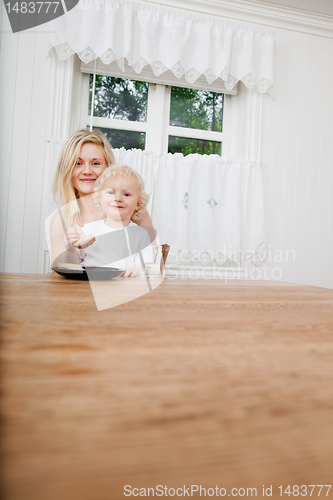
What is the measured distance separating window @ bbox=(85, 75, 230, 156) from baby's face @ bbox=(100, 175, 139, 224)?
0.89m

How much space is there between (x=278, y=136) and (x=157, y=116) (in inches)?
35.3

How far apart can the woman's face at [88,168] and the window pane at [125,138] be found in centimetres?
68

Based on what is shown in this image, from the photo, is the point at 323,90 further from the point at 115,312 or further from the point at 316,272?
the point at 115,312

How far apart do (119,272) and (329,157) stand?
2.37 m

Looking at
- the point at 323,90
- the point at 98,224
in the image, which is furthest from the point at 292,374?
the point at 323,90

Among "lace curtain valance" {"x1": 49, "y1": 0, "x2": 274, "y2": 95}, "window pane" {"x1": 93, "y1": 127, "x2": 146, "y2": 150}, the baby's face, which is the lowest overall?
the baby's face

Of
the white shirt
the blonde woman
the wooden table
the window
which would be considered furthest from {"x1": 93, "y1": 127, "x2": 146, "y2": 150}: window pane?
the wooden table

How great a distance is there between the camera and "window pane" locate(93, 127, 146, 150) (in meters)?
2.38

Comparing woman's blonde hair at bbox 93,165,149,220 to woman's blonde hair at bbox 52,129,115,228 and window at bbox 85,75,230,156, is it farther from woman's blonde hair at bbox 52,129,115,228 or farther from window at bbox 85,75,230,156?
window at bbox 85,75,230,156

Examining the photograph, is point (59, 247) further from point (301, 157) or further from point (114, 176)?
point (301, 157)

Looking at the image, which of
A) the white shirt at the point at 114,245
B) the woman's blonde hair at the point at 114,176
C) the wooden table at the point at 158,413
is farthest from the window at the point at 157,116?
the wooden table at the point at 158,413

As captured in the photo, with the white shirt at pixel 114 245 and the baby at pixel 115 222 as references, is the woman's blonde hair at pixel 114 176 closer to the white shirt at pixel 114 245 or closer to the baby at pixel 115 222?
the baby at pixel 115 222

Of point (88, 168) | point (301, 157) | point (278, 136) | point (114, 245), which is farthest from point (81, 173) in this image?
point (301, 157)

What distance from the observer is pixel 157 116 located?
8.00 feet
